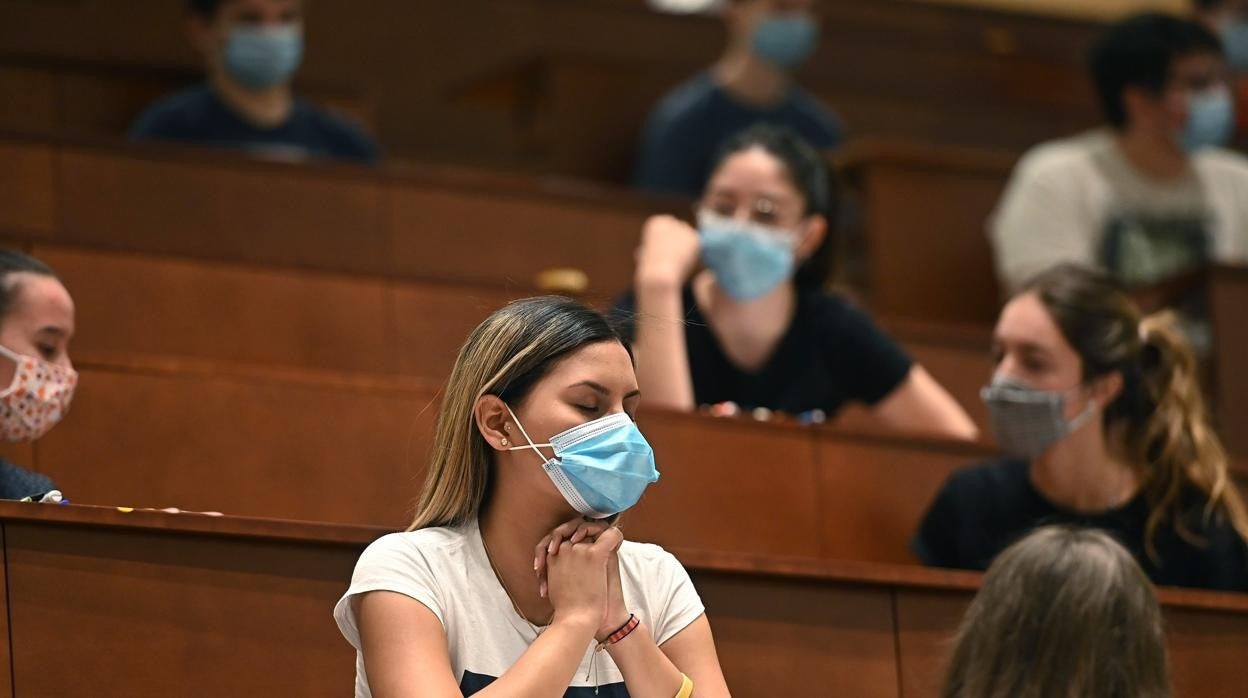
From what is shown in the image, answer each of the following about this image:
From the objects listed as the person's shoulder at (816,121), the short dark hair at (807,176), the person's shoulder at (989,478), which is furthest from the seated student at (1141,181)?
the person's shoulder at (989,478)

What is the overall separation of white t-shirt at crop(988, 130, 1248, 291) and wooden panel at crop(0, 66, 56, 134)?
6.40 feet

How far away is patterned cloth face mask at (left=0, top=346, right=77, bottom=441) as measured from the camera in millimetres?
2436

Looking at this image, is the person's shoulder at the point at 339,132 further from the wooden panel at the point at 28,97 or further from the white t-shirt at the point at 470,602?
the white t-shirt at the point at 470,602

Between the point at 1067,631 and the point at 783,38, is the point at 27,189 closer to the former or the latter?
the point at 783,38

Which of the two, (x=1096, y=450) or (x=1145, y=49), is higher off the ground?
(x=1145, y=49)

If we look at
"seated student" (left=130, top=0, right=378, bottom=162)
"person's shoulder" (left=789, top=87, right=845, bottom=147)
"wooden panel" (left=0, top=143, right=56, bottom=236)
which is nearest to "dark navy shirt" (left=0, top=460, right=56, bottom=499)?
"wooden panel" (left=0, top=143, right=56, bottom=236)

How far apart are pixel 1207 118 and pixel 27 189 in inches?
97.4

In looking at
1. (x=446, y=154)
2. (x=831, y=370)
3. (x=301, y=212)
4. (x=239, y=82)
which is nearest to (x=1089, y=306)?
(x=831, y=370)

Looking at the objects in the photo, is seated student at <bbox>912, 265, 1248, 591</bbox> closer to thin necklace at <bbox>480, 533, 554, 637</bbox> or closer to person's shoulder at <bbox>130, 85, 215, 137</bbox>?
thin necklace at <bbox>480, 533, 554, 637</bbox>

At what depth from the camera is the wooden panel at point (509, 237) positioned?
3.83 metres

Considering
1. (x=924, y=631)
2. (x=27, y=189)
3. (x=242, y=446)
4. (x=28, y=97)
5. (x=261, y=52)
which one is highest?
(x=261, y=52)

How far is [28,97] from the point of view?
13.3 feet

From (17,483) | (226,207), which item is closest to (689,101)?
(226,207)

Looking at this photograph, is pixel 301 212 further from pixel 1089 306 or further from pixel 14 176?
pixel 1089 306
